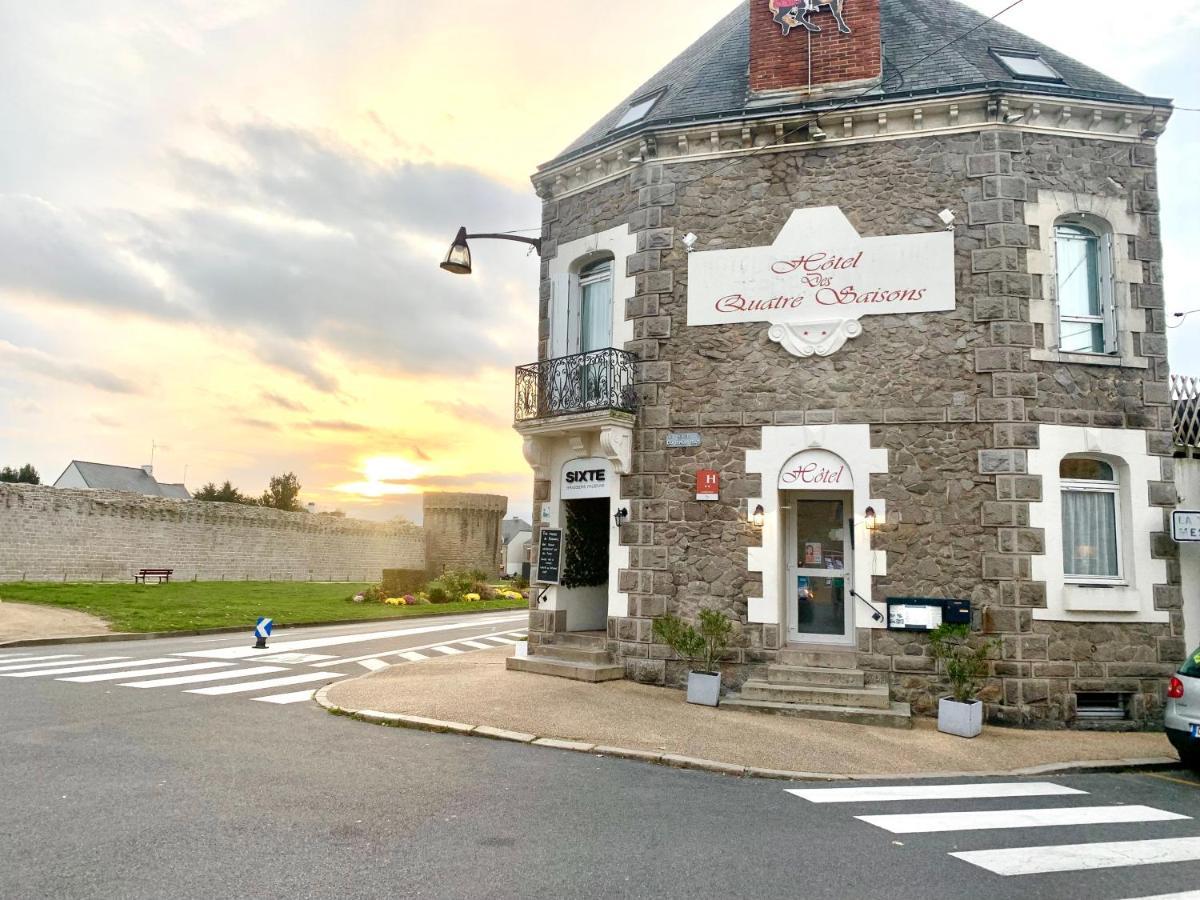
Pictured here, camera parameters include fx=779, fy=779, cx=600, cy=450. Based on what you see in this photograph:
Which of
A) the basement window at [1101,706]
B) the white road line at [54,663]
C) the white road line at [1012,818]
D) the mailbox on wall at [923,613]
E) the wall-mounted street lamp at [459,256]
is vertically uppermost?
the wall-mounted street lamp at [459,256]

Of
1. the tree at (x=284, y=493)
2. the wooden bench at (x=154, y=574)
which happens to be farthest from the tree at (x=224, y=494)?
the wooden bench at (x=154, y=574)

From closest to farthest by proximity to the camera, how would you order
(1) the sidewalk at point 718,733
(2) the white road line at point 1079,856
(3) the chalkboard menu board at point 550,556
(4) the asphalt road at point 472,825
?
(4) the asphalt road at point 472,825 → (2) the white road line at point 1079,856 → (1) the sidewalk at point 718,733 → (3) the chalkboard menu board at point 550,556

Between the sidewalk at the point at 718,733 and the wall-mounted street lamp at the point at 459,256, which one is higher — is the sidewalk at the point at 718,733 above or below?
below

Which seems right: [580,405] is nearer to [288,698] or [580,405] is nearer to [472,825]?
[288,698]

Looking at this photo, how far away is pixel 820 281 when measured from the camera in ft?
36.9

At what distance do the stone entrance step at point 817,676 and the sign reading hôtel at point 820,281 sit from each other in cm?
438

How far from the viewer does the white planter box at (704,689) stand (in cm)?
1011

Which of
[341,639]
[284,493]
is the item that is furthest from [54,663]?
[284,493]

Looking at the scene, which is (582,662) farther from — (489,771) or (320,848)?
(320,848)

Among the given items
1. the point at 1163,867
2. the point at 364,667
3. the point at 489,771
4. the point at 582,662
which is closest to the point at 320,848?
the point at 489,771

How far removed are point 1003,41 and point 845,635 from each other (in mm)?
9738

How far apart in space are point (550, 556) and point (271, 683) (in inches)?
179

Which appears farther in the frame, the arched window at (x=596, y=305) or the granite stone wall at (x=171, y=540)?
the granite stone wall at (x=171, y=540)

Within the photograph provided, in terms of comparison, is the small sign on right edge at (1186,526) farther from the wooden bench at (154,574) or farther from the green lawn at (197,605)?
the wooden bench at (154,574)
